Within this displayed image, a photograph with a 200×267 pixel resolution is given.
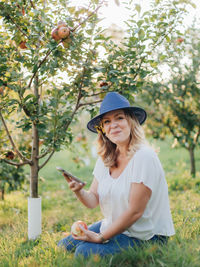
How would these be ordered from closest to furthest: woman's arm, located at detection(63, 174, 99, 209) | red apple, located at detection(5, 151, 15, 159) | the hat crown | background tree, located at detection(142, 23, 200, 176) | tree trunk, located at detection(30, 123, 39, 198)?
the hat crown, woman's arm, located at detection(63, 174, 99, 209), tree trunk, located at detection(30, 123, 39, 198), red apple, located at detection(5, 151, 15, 159), background tree, located at detection(142, 23, 200, 176)

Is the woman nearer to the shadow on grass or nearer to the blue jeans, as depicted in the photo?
the blue jeans

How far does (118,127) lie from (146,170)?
0.39m

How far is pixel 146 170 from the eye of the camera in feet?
6.81

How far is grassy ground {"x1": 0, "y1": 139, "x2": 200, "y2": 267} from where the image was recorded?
200 centimetres

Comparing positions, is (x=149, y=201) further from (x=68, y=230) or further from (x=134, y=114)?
(x=68, y=230)

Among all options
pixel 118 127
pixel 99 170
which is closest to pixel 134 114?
pixel 118 127

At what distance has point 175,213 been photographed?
334 cm

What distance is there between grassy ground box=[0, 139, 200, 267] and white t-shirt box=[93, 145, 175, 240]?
0.13 meters

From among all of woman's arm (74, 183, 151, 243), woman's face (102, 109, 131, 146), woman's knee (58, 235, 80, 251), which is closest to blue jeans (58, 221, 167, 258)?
woman's arm (74, 183, 151, 243)

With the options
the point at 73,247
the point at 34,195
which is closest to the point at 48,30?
the point at 34,195

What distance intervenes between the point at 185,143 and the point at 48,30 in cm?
357

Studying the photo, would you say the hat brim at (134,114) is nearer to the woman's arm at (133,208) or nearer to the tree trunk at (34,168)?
the woman's arm at (133,208)

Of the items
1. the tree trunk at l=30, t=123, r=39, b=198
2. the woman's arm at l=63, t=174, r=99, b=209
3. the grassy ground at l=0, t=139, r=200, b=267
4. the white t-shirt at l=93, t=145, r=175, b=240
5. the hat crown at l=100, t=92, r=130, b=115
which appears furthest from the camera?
the tree trunk at l=30, t=123, r=39, b=198

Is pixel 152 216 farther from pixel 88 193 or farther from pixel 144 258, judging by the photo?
pixel 88 193
